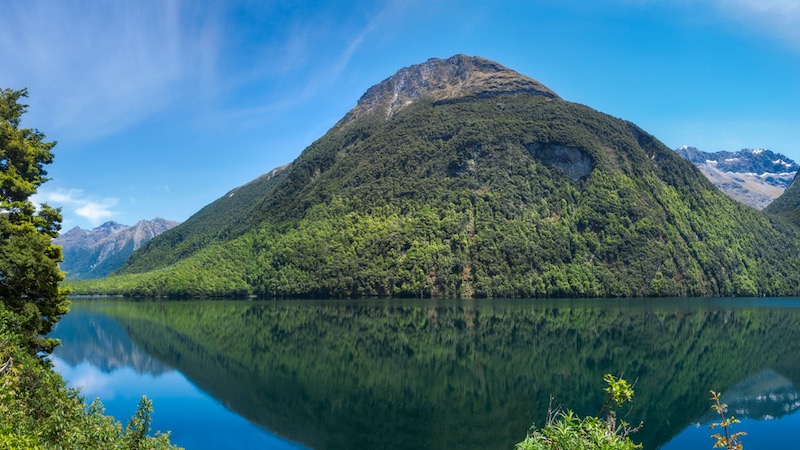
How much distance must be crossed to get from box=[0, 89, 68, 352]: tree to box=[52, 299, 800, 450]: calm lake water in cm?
1026

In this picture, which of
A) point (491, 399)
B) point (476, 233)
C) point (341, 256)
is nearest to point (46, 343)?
point (491, 399)

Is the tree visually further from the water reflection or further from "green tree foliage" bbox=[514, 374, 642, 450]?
"green tree foliage" bbox=[514, 374, 642, 450]

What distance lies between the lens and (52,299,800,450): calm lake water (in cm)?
3198

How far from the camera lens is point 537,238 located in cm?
19675

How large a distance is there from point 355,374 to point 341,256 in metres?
146

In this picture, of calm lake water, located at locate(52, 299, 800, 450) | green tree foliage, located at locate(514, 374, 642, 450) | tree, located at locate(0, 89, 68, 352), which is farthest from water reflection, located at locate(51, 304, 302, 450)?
green tree foliage, located at locate(514, 374, 642, 450)

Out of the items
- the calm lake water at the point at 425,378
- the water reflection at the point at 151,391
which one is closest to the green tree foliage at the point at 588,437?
the calm lake water at the point at 425,378

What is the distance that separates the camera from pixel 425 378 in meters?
44.7

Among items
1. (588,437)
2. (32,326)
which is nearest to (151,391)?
(32,326)

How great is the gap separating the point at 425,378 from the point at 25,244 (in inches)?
1224

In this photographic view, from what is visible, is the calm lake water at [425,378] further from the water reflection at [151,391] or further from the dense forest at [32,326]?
the dense forest at [32,326]

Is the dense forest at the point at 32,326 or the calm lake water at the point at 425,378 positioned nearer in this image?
the dense forest at the point at 32,326

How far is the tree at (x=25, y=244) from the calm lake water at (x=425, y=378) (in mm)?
10262

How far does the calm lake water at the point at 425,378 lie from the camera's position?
3198 cm
